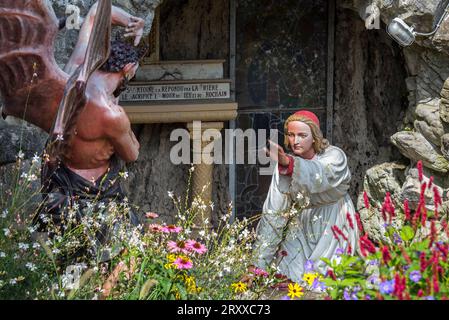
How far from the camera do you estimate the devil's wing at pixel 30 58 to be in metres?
6.26

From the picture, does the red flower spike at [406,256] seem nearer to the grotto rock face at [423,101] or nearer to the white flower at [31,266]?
the white flower at [31,266]

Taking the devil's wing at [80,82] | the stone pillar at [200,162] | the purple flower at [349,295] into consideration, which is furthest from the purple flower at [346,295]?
the stone pillar at [200,162]

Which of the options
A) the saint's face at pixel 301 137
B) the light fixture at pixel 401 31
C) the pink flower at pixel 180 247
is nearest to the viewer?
the pink flower at pixel 180 247

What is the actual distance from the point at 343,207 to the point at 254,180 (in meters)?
2.49

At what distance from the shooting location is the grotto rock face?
7.70m

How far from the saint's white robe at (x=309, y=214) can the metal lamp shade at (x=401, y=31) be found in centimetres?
104

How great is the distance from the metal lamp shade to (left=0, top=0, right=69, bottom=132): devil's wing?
8.47ft

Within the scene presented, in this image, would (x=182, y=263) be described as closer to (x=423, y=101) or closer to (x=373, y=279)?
(x=373, y=279)

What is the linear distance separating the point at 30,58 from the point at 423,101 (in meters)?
3.34

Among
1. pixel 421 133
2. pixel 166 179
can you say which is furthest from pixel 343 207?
pixel 166 179

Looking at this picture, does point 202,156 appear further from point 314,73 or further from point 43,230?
point 43,230

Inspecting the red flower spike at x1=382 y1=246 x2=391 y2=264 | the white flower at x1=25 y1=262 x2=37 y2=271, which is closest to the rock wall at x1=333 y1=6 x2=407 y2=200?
the white flower at x1=25 y1=262 x2=37 y2=271
